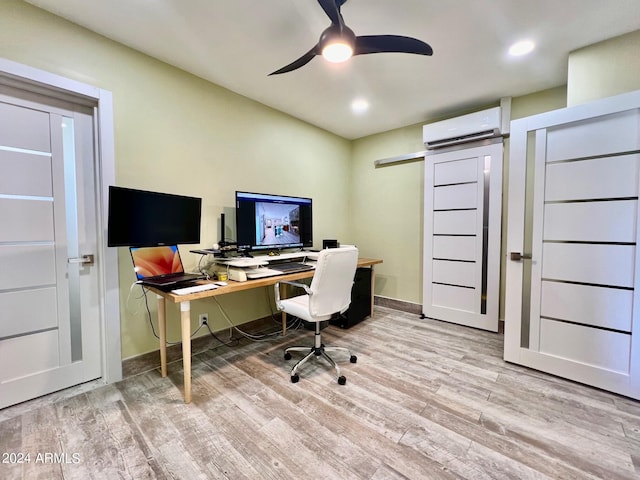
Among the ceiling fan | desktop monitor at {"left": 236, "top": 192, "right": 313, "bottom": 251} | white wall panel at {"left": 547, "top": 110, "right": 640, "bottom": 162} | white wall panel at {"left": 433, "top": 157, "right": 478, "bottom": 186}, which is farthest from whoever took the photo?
white wall panel at {"left": 433, "top": 157, "right": 478, "bottom": 186}

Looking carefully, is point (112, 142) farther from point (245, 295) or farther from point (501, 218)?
point (501, 218)

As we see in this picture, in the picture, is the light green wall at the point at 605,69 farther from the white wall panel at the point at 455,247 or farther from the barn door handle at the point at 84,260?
the barn door handle at the point at 84,260

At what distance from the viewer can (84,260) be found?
1.90 meters

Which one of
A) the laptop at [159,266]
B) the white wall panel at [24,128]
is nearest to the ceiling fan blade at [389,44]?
the laptop at [159,266]

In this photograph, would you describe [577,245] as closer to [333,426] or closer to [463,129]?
[463,129]

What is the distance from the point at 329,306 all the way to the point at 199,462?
116 centimetres

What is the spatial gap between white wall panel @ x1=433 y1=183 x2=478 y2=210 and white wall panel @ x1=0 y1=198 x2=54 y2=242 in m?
3.63

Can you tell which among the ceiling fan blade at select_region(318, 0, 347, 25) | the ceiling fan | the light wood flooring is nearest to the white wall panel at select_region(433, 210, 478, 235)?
the light wood flooring

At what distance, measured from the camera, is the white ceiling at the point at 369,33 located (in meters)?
1.64

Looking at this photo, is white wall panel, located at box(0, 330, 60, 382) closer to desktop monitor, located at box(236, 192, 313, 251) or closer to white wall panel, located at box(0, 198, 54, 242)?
white wall panel, located at box(0, 198, 54, 242)

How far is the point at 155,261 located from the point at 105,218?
1.48ft

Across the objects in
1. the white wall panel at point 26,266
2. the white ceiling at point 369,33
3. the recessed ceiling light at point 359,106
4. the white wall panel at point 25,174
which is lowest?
the white wall panel at point 26,266

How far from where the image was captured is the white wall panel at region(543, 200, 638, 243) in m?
1.80

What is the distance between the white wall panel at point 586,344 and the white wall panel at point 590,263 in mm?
368
